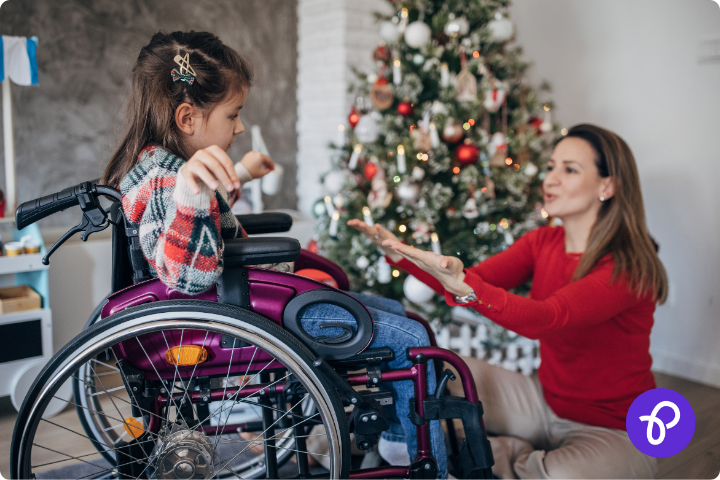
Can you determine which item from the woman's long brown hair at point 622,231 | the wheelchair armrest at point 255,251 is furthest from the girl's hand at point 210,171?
the woman's long brown hair at point 622,231

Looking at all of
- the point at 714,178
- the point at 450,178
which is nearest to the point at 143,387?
the point at 450,178

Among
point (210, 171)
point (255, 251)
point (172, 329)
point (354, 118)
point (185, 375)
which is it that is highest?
point (354, 118)

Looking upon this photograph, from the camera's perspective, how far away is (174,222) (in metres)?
0.92

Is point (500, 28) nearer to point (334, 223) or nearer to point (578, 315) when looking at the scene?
point (334, 223)

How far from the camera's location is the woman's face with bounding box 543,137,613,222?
1490mm

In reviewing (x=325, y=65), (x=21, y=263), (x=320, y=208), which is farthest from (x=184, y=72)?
(x=325, y=65)

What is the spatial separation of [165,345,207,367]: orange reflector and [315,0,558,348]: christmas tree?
1.29 m

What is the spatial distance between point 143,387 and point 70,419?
3.62 ft

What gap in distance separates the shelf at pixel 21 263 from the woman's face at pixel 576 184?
169cm

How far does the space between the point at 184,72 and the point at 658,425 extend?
4.93 feet

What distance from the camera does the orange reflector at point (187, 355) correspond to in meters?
1.00

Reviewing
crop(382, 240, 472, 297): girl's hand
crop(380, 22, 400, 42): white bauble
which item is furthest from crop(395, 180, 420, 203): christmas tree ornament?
crop(382, 240, 472, 297): girl's hand

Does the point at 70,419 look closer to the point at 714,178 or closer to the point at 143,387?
the point at 143,387

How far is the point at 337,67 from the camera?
3.07 metres
